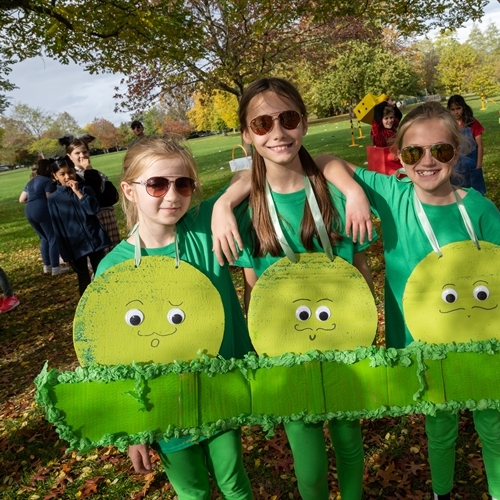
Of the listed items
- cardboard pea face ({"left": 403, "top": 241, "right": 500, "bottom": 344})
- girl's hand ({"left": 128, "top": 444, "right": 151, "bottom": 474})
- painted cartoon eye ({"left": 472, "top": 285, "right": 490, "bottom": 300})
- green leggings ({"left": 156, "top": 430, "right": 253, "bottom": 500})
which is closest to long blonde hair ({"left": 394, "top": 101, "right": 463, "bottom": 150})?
cardboard pea face ({"left": 403, "top": 241, "right": 500, "bottom": 344})

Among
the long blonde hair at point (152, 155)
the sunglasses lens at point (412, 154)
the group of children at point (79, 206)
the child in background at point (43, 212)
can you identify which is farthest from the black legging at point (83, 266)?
the sunglasses lens at point (412, 154)

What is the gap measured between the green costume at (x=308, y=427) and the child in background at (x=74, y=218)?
3811mm

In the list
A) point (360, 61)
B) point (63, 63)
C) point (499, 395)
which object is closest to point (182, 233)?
point (499, 395)

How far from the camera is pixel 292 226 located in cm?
189

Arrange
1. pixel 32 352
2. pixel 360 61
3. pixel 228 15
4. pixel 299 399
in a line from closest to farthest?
pixel 299 399
pixel 32 352
pixel 228 15
pixel 360 61

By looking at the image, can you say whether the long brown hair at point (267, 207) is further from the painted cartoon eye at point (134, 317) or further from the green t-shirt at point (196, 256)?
the painted cartoon eye at point (134, 317)

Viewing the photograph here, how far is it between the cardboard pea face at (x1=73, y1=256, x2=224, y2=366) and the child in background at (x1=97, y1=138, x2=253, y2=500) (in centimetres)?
6

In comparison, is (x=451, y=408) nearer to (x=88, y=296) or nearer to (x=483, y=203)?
(x=483, y=203)

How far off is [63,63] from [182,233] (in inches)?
306

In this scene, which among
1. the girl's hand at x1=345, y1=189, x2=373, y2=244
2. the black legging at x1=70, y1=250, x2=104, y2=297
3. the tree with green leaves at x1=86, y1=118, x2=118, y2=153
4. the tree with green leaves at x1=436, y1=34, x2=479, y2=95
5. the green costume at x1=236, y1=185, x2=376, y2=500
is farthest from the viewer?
the tree with green leaves at x1=86, y1=118, x2=118, y2=153

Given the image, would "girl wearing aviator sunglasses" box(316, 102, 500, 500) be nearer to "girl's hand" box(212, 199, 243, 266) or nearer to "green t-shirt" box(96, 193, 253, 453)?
"girl's hand" box(212, 199, 243, 266)

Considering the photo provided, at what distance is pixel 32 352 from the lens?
17.4 ft

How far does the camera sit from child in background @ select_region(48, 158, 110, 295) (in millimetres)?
5250

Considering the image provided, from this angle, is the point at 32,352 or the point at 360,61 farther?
the point at 360,61
